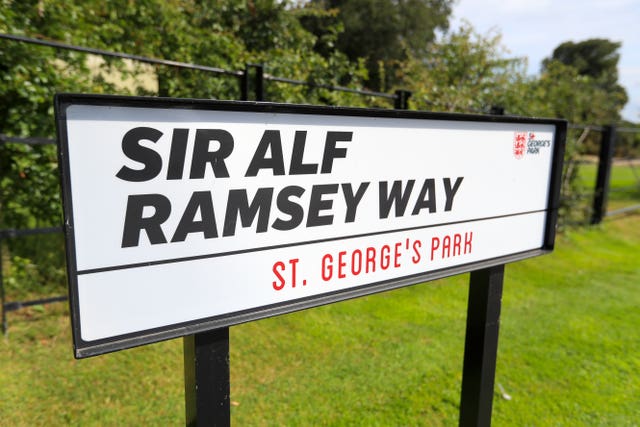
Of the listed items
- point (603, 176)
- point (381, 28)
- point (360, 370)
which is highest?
point (381, 28)

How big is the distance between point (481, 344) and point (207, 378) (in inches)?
42.0

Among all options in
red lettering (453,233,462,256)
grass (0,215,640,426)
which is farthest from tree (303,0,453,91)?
red lettering (453,233,462,256)

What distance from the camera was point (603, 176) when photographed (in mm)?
8016

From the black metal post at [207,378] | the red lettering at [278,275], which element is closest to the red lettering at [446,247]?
the red lettering at [278,275]

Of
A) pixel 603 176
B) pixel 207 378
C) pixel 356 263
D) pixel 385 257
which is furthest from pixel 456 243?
pixel 603 176

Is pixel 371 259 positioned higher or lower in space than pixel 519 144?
lower

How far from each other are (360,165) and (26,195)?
10.3ft

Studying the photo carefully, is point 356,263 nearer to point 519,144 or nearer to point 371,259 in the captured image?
point 371,259

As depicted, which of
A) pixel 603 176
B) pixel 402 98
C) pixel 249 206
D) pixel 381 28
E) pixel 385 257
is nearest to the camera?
pixel 249 206

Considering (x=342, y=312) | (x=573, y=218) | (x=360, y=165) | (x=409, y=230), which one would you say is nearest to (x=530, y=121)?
(x=409, y=230)

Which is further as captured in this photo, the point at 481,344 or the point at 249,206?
the point at 481,344

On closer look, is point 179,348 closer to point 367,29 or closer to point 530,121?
point 530,121

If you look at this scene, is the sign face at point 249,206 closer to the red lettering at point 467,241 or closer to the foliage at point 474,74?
the red lettering at point 467,241

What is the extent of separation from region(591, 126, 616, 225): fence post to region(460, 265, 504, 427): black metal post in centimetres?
721
